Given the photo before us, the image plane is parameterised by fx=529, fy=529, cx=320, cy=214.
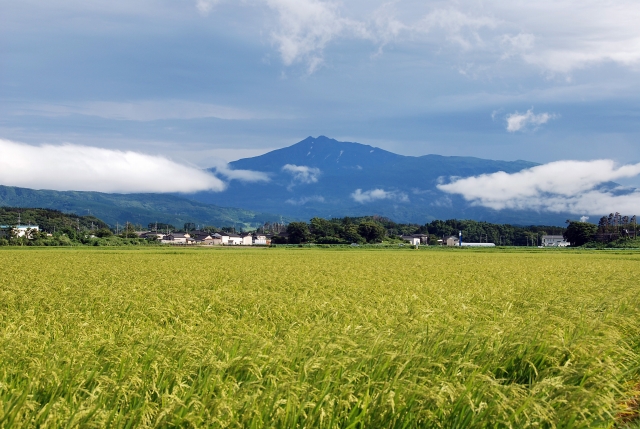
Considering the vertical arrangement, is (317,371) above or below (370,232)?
above

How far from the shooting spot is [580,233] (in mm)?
156125

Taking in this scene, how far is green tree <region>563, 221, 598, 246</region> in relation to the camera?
506 feet

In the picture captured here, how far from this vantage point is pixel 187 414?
4.02 m

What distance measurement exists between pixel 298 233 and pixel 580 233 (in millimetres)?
83251

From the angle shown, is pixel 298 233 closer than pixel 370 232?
Yes

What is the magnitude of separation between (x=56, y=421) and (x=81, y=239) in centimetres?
10339

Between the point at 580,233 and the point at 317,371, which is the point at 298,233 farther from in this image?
the point at 317,371

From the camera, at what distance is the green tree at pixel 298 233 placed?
150 m

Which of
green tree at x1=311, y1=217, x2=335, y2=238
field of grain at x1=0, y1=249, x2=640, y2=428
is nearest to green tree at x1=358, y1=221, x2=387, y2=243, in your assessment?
green tree at x1=311, y1=217, x2=335, y2=238

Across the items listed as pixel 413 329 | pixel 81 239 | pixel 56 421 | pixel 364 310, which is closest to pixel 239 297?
pixel 364 310

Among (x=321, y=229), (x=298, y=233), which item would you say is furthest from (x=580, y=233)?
(x=298, y=233)

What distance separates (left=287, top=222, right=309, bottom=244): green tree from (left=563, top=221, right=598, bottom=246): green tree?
77.4 metres

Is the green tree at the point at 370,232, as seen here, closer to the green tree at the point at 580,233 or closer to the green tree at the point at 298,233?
the green tree at the point at 298,233

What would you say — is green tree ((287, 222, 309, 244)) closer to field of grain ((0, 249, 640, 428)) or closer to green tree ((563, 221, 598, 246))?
green tree ((563, 221, 598, 246))
